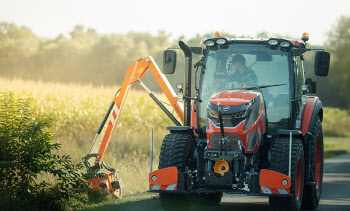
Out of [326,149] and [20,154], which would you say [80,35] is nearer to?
[326,149]

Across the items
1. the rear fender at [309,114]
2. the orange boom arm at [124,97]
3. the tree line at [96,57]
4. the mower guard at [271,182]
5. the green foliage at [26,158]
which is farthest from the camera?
the tree line at [96,57]

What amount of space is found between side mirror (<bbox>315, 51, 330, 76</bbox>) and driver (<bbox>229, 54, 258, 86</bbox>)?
0.99m

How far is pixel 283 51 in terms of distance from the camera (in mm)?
10961

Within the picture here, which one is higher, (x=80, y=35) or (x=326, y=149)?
(x=80, y=35)

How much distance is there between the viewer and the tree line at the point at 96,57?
3481 cm

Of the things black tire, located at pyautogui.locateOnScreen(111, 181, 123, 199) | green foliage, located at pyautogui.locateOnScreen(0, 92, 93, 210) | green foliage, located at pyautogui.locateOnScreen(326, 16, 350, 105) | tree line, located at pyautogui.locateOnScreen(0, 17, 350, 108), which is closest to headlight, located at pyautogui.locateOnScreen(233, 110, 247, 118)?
green foliage, located at pyautogui.locateOnScreen(0, 92, 93, 210)

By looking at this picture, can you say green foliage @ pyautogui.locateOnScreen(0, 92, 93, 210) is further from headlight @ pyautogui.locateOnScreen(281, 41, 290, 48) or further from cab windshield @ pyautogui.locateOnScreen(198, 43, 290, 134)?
headlight @ pyautogui.locateOnScreen(281, 41, 290, 48)

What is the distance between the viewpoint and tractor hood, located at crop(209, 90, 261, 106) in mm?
9898

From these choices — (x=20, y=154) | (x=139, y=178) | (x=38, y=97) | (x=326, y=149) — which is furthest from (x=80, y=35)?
(x=20, y=154)

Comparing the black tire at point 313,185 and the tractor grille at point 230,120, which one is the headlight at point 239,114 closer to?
the tractor grille at point 230,120

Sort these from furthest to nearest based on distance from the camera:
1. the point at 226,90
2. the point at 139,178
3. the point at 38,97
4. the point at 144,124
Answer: the point at 144,124 → the point at 38,97 → the point at 139,178 → the point at 226,90

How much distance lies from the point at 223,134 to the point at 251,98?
701mm

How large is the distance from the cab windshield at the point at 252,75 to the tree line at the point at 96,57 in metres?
21.2

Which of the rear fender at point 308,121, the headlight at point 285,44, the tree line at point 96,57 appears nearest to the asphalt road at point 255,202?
the rear fender at point 308,121
